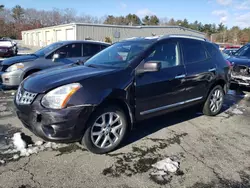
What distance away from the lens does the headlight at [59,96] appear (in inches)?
119

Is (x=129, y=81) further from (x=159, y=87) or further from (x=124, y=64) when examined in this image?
(x=159, y=87)

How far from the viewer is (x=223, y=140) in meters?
4.22

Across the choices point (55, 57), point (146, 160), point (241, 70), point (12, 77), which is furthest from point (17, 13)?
point (146, 160)

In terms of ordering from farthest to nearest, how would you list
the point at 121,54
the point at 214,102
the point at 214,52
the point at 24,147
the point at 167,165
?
the point at 214,102
the point at 214,52
the point at 121,54
the point at 24,147
the point at 167,165

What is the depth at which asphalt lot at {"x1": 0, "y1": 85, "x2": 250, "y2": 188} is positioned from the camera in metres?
2.88

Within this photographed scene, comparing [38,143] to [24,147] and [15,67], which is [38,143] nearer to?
[24,147]

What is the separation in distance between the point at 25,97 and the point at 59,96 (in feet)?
1.94

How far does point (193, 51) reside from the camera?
4789 mm

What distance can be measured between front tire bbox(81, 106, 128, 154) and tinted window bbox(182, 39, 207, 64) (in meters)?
1.92

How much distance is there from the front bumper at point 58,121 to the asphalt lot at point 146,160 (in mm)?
438

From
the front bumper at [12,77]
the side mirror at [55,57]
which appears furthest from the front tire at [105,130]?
the front bumper at [12,77]

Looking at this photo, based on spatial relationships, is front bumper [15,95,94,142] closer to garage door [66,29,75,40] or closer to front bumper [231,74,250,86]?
front bumper [231,74,250,86]

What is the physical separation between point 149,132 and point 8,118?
2.98m

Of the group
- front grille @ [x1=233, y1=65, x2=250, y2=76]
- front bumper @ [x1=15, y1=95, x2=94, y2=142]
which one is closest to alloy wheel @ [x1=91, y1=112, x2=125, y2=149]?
front bumper @ [x1=15, y1=95, x2=94, y2=142]
